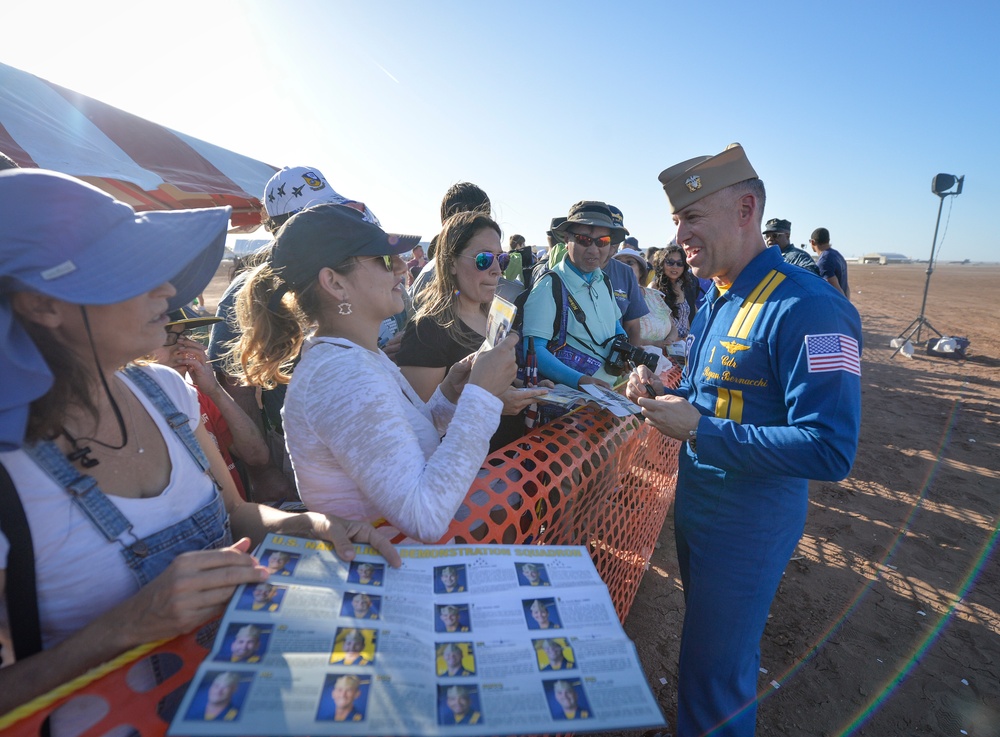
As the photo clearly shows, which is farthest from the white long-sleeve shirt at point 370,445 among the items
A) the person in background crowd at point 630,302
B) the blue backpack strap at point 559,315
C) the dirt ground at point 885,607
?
the person in background crowd at point 630,302

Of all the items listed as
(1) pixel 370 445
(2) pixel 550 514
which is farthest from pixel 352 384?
(2) pixel 550 514

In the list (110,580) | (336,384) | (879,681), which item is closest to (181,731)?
(110,580)

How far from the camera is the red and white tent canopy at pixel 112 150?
3980 mm

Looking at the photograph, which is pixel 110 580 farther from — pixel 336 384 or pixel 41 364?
pixel 336 384

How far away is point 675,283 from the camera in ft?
19.6

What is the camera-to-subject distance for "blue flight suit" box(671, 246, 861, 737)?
1606 mm

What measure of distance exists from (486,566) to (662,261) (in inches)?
217

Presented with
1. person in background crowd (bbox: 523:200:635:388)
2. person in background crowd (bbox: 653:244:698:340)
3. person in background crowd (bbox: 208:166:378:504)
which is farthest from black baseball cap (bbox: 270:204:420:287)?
person in background crowd (bbox: 653:244:698:340)

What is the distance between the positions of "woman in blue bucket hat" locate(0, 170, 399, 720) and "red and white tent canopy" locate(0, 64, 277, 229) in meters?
4.10

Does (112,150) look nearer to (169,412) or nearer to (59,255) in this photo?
(169,412)

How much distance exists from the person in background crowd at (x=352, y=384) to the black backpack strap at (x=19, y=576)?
0.61m

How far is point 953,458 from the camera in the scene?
228 inches

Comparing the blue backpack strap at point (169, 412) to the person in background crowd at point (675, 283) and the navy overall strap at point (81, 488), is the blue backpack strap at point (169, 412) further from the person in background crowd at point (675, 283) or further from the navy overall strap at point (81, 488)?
the person in background crowd at point (675, 283)

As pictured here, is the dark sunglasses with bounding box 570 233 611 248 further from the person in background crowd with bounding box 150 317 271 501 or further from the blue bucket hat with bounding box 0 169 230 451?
the blue bucket hat with bounding box 0 169 230 451
